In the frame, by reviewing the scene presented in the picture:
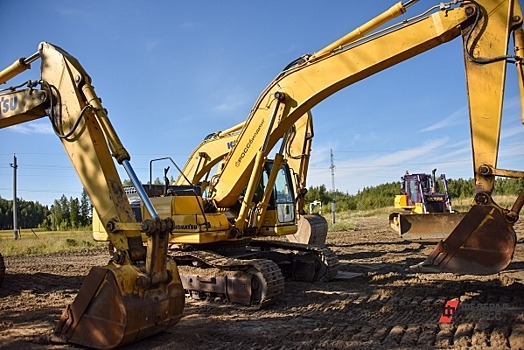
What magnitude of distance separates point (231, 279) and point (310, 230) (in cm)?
566

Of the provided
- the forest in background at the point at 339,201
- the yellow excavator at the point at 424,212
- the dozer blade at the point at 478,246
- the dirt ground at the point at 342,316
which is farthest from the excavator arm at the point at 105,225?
the forest in background at the point at 339,201

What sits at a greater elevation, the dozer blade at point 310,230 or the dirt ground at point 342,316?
the dozer blade at point 310,230

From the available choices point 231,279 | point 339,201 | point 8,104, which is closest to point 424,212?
point 231,279

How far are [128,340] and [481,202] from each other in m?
4.40

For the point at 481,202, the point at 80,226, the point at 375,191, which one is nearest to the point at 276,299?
the point at 481,202

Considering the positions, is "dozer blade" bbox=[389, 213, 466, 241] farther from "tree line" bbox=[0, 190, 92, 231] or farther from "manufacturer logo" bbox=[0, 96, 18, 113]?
"tree line" bbox=[0, 190, 92, 231]

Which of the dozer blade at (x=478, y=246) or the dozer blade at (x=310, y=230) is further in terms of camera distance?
the dozer blade at (x=310, y=230)

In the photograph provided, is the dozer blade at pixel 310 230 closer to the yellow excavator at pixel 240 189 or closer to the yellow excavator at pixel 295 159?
the yellow excavator at pixel 295 159

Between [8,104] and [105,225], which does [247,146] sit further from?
[8,104]

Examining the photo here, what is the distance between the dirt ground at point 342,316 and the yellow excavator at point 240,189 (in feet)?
1.46

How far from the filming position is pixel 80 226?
1404 inches

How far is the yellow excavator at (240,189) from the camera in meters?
5.05

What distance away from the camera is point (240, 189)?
29.0 ft

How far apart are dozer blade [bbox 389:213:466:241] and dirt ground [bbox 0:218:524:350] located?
5569 mm
